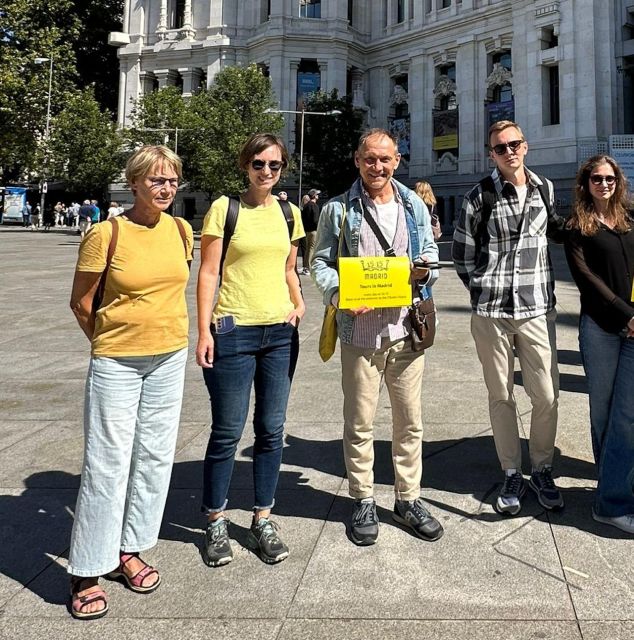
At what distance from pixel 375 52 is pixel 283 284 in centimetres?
4780

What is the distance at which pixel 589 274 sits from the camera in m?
3.57

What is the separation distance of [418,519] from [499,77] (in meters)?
40.4

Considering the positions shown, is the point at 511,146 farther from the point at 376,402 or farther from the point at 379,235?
the point at 376,402

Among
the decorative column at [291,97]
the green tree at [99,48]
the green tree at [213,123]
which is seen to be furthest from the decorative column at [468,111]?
the green tree at [99,48]

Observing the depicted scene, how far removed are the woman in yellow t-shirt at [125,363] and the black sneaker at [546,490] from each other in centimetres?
237

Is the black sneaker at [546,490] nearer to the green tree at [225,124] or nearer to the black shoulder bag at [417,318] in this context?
the black shoulder bag at [417,318]

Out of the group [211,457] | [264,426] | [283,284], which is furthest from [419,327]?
[211,457]

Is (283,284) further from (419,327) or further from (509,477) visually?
(509,477)

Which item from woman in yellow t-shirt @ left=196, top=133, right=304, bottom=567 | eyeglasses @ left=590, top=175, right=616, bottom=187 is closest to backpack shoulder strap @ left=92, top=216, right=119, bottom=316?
woman in yellow t-shirt @ left=196, top=133, right=304, bottom=567

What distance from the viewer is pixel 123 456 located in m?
2.88

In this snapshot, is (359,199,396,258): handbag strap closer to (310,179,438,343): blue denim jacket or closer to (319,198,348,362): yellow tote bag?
(310,179,438,343): blue denim jacket

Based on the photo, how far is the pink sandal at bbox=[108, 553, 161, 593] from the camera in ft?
9.55

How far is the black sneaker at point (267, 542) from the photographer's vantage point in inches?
125

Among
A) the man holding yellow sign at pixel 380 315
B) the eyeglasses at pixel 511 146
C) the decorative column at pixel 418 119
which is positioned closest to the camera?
the man holding yellow sign at pixel 380 315
